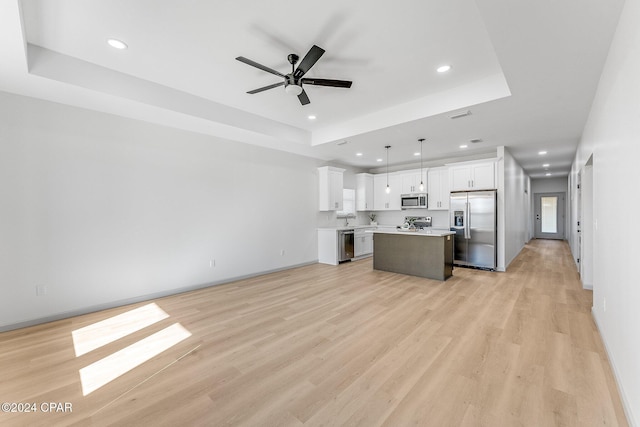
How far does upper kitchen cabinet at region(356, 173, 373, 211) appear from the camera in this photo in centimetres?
850

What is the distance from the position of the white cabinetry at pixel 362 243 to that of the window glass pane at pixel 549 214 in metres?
10.1

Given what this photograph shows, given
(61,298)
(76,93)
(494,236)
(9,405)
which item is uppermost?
(76,93)

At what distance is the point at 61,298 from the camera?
3471mm

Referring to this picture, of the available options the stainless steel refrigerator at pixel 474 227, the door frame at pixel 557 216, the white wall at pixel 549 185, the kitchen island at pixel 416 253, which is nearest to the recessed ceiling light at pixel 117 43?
the kitchen island at pixel 416 253

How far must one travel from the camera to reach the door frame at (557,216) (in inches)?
470

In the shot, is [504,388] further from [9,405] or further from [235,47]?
[235,47]

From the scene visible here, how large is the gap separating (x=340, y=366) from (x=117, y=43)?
12.8 feet

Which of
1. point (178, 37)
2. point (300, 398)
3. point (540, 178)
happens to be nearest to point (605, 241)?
point (300, 398)

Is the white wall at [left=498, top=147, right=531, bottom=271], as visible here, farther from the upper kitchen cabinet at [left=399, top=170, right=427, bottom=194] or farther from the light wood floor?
the light wood floor

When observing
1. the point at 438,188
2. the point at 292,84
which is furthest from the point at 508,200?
the point at 292,84

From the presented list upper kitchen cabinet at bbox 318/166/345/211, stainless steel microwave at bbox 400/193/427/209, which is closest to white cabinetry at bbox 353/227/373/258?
upper kitchen cabinet at bbox 318/166/345/211

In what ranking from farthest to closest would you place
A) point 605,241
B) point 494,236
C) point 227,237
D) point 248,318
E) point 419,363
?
1. point 494,236
2. point 227,237
3. point 248,318
4. point 605,241
5. point 419,363

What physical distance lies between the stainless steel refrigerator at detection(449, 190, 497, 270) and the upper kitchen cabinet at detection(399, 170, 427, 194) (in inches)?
51.5

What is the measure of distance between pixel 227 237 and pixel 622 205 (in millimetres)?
5273
